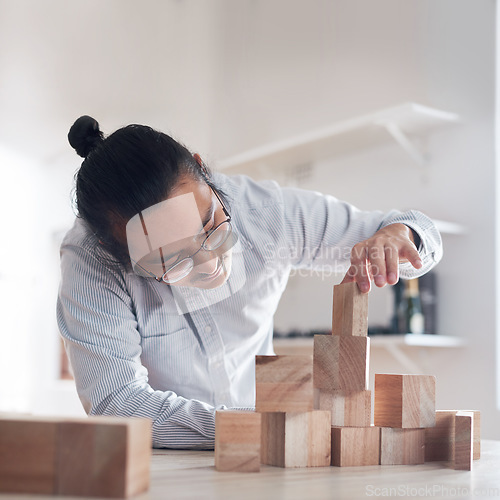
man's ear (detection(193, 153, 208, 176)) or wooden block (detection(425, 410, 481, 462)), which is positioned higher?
man's ear (detection(193, 153, 208, 176))

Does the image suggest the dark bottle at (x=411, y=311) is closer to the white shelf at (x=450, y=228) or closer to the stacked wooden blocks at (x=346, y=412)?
the white shelf at (x=450, y=228)

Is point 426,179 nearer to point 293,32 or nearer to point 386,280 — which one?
point 293,32

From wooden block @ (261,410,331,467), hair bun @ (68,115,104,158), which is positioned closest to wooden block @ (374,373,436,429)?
wooden block @ (261,410,331,467)

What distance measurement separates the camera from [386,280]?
115 cm

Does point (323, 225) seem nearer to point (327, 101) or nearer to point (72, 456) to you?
point (72, 456)

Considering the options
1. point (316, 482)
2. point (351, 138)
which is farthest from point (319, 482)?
point (351, 138)

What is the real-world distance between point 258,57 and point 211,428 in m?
2.80

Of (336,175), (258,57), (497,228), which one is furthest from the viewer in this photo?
(258,57)

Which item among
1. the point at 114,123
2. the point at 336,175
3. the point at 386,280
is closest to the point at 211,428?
the point at 386,280

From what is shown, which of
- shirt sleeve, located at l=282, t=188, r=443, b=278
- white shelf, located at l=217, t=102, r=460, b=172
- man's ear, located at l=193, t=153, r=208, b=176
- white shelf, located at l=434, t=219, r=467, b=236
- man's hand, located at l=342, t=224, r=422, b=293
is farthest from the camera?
white shelf, located at l=217, t=102, r=460, b=172

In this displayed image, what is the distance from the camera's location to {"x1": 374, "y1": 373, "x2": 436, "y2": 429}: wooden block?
3.30 feet

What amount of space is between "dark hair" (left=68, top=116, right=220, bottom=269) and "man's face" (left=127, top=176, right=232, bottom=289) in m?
0.02

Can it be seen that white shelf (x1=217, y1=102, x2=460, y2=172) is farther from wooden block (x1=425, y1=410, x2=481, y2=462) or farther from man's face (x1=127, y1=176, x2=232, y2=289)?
wooden block (x1=425, y1=410, x2=481, y2=462)

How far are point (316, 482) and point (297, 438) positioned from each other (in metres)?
0.12
